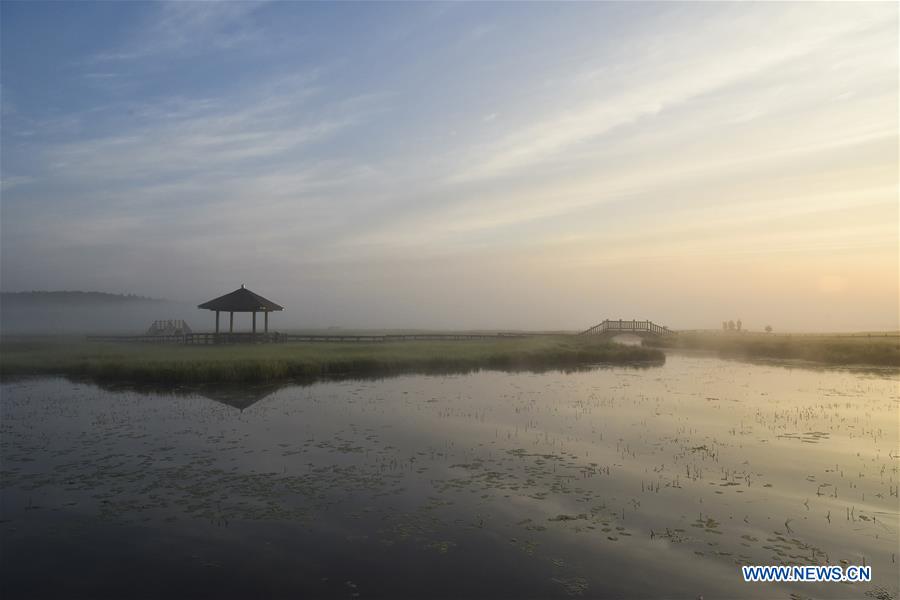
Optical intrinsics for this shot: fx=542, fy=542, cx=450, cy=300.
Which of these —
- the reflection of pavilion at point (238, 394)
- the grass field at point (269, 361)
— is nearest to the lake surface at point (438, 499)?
the reflection of pavilion at point (238, 394)

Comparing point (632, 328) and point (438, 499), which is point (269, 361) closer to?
point (438, 499)

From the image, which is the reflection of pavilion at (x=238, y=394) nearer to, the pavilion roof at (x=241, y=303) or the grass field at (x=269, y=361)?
the grass field at (x=269, y=361)

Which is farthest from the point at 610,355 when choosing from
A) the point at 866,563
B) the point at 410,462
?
the point at 866,563

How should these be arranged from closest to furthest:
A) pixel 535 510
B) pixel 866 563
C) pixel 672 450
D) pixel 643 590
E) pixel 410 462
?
pixel 643 590 → pixel 866 563 → pixel 535 510 → pixel 410 462 → pixel 672 450

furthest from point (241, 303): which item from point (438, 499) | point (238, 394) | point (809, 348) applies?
point (809, 348)

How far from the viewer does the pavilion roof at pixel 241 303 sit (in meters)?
41.8

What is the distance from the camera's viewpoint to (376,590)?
7121 millimetres

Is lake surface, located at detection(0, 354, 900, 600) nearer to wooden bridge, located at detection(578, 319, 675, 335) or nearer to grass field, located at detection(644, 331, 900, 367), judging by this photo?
grass field, located at detection(644, 331, 900, 367)

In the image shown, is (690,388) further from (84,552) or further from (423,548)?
(84,552)

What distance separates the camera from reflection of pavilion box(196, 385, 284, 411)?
70.7 feet

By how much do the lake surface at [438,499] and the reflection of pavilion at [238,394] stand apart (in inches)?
16.6

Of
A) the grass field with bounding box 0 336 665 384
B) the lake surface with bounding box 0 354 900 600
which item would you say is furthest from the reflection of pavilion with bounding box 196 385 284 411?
the grass field with bounding box 0 336 665 384

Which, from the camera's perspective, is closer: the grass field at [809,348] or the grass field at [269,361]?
the grass field at [269,361]

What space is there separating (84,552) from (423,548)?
203 inches
